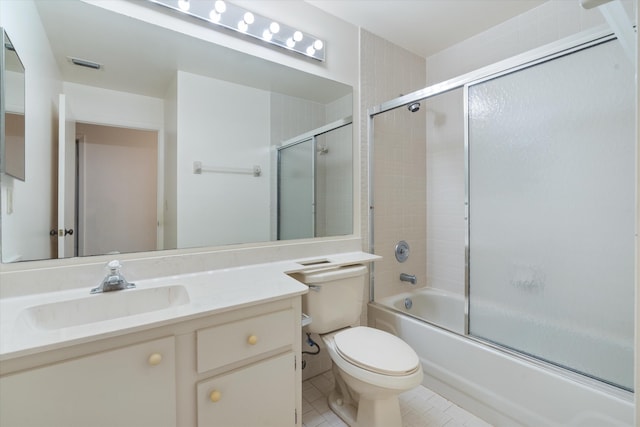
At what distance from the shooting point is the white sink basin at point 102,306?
951mm

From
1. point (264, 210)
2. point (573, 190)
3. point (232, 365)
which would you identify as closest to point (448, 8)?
point (573, 190)

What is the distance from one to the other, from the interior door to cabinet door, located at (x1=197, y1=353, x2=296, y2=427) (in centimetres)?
81

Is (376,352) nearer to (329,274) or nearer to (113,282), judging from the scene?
(329,274)

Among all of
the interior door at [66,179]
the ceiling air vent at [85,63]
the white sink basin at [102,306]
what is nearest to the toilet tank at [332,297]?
the white sink basin at [102,306]

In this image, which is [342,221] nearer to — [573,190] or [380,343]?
[380,343]

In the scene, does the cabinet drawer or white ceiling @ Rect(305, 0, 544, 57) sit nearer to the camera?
the cabinet drawer

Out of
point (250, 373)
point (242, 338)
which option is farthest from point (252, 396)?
point (242, 338)

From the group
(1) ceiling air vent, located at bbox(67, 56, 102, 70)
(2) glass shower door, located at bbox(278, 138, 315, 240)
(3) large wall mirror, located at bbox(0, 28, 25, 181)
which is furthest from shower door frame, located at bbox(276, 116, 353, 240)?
(3) large wall mirror, located at bbox(0, 28, 25, 181)

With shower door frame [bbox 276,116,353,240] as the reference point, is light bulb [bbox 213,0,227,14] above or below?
above

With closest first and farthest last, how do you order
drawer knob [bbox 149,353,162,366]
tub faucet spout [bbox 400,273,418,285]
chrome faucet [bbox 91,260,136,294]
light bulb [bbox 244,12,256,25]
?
drawer knob [bbox 149,353,162,366] → chrome faucet [bbox 91,260,136,294] → light bulb [bbox 244,12,256,25] → tub faucet spout [bbox 400,273,418,285]

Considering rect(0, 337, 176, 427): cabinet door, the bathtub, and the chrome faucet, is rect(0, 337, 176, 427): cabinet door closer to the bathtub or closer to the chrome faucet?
the chrome faucet

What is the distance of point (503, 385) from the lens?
55.3 inches

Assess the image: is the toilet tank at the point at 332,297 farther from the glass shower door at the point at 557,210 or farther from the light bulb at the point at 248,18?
the light bulb at the point at 248,18

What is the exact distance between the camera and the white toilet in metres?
1.17
